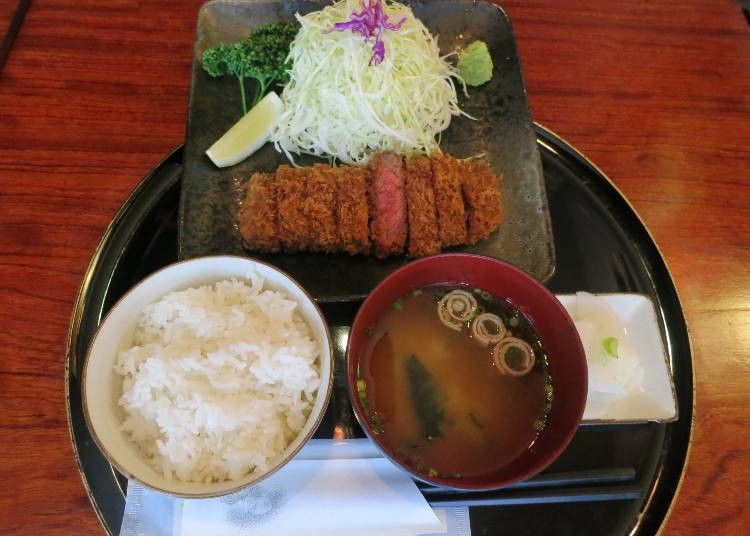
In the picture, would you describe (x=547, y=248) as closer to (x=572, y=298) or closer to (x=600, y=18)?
(x=572, y=298)

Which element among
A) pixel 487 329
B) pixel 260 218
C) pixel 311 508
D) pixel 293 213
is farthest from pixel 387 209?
pixel 311 508

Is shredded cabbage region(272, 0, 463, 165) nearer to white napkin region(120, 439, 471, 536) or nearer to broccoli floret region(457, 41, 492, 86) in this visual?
broccoli floret region(457, 41, 492, 86)

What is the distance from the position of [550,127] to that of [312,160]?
4.29 feet

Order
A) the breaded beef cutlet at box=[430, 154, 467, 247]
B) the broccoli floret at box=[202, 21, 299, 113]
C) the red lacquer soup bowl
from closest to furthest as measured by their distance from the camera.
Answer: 1. the red lacquer soup bowl
2. the breaded beef cutlet at box=[430, 154, 467, 247]
3. the broccoli floret at box=[202, 21, 299, 113]

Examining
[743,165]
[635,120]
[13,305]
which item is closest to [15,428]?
[13,305]

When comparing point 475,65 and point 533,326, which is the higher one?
point 475,65

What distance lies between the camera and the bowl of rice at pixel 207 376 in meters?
1.51

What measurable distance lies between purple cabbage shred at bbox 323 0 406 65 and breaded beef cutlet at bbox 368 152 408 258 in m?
→ 0.67

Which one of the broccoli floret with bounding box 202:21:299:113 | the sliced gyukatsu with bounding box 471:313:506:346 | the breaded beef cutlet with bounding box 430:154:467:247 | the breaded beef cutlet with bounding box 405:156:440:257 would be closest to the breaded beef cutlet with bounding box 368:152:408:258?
the breaded beef cutlet with bounding box 405:156:440:257

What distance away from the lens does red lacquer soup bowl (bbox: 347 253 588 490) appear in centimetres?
150

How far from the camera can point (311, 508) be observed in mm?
1569

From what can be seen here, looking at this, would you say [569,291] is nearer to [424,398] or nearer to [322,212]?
[424,398]

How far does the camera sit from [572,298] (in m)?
1.88

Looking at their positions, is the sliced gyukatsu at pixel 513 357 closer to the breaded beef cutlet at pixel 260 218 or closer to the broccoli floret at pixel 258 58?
the breaded beef cutlet at pixel 260 218
